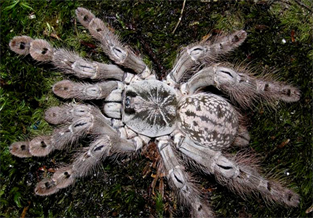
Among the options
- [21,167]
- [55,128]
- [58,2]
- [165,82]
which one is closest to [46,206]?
[21,167]

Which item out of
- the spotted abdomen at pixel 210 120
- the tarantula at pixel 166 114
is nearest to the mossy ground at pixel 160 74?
the tarantula at pixel 166 114

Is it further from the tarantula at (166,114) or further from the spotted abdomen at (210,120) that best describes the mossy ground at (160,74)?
the spotted abdomen at (210,120)

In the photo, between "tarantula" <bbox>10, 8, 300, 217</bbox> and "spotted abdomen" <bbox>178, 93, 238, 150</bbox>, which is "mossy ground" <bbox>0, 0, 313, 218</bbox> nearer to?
"tarantula" <bbox>10, 8, 300, 217</bbox>

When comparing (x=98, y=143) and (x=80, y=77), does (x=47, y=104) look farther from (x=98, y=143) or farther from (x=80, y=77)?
(x=98, y=143)

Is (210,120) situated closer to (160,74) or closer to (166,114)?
(166,114)

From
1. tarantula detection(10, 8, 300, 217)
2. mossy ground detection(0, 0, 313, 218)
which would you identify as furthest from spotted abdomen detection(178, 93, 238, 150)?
mossy ground detection(0, 0, 313, 218)

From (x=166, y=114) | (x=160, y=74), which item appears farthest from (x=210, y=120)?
(x=160, y=74)

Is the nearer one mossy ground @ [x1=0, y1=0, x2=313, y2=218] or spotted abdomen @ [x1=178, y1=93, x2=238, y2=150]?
spotted abdomen @ [x1=178, y1=93, x2=238, y2=150]
